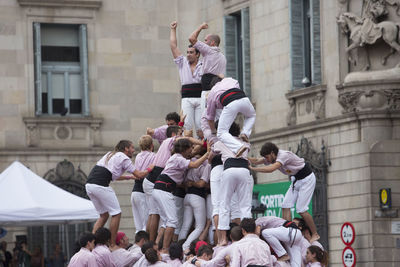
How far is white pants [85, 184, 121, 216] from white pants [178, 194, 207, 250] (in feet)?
4.19

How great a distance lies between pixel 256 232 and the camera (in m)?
19.2

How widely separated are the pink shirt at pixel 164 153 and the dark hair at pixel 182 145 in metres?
0.84

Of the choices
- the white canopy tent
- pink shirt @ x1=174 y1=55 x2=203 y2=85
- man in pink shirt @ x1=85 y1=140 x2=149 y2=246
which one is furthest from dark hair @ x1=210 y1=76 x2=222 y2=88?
the white canopy tent

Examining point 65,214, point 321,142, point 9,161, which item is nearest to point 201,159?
point 65,214

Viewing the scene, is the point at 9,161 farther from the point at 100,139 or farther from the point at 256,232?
the point at 256,232

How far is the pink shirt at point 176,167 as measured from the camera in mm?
21750

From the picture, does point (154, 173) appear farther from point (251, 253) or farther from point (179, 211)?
point (251, 253)

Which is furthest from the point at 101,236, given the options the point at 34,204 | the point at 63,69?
the point at 63,69

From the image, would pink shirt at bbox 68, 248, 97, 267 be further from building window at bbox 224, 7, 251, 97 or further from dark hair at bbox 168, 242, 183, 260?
building window at bbox 224, 7, 251, 97

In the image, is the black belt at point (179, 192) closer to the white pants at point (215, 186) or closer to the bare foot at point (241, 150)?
the white pants at point (215, 186)

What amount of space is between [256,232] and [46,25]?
2496 centimetres

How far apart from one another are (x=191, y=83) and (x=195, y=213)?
103 inches

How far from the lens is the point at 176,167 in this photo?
21906mm

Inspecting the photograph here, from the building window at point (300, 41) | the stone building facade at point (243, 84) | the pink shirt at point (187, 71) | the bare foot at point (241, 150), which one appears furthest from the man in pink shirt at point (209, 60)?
the building window at point (300, 41)
